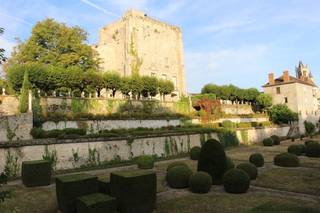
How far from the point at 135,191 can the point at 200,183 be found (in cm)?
427

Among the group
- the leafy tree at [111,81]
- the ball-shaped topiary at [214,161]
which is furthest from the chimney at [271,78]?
the ball-shaped topiary at [214,161]

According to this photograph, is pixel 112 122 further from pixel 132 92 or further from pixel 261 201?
pixel 261 201

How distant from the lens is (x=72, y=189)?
12.2 meters

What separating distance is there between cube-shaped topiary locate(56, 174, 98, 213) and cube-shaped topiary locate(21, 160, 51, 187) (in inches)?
207

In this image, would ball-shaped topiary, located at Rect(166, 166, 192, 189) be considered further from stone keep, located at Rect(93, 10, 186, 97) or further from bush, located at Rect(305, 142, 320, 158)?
stone keep, located at Rect(93, 10, 186, 97)

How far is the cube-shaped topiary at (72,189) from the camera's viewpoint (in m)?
12.0

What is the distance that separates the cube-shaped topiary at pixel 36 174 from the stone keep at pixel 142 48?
33.0 meters

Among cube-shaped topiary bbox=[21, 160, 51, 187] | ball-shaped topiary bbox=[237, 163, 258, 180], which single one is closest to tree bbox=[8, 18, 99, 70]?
cube-shaped topiary bbox=[21, 160, 51, 187]

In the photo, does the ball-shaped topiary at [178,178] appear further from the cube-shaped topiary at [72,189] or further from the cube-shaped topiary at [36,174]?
the cube-shaped topiary at [36,174]

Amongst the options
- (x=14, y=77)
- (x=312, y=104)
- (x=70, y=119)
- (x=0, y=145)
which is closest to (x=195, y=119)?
(x=70, y=119)

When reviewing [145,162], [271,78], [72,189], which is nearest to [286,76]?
[271,78]

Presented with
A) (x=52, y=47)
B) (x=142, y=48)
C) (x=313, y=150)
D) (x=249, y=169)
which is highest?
(x=142, y=48)

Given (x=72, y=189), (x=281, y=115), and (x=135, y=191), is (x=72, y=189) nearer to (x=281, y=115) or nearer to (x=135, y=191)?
(x=135, y=191)

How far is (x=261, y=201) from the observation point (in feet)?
42.4
